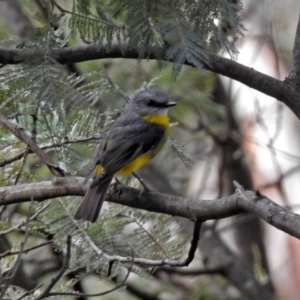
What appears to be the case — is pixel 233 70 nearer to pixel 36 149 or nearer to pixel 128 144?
pixel 128 144

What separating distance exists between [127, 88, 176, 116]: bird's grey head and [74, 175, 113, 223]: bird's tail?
75 cm

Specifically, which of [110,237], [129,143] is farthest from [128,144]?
[110,237]

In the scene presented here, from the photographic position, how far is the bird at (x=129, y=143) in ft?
9.75

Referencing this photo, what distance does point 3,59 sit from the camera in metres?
3.01

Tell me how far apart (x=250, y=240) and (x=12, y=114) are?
3016 mm

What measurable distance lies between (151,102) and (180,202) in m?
1.31

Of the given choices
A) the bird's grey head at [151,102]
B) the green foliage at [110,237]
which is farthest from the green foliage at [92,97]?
the bird's grey head at [151,102]

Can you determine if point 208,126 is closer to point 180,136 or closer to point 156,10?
point 180,136

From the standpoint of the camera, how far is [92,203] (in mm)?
2918

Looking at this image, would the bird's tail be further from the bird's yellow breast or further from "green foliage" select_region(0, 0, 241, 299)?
the bird's yellow breast

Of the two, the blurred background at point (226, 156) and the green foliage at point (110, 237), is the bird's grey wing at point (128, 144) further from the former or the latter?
the blurred background at point (226, 156)

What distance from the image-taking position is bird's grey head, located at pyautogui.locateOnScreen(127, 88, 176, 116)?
370 centimetres

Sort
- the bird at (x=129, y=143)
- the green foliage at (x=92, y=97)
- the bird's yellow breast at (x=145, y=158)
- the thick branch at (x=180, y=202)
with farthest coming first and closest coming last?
1. the bird's yellow breast at (x=145, y=158)
2. the bird at (x=129, y=143)
3. the green foliage at (x=92, y=97)
4. the thick branch at (x=180, y=202)

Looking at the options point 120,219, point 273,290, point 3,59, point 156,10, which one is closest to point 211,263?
point 273,290
